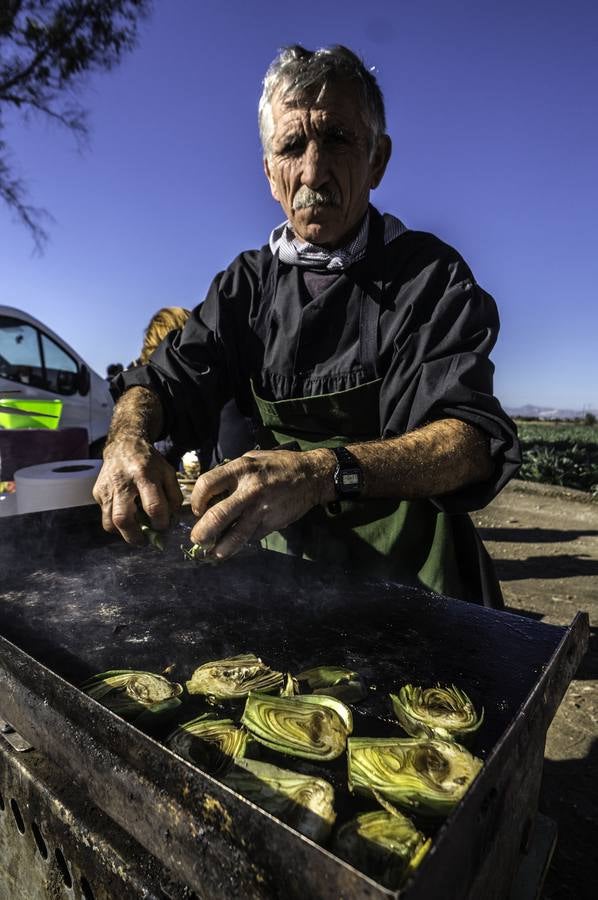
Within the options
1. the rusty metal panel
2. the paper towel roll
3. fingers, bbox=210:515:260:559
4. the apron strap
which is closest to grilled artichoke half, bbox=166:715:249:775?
the rusty metal panel

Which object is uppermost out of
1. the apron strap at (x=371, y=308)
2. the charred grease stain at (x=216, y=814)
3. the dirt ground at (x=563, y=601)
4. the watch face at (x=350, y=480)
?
the apron strap at (x=371, y=308)

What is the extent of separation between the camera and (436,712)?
122 centimetres

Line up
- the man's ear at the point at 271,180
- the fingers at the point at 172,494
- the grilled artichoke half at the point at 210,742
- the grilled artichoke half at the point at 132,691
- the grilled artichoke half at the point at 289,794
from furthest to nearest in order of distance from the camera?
the man's ear at the point at 271,180 < the fingers at the point at 172,494 < the grilled artichoke half at the point at 132,691 < the grilled artichoke half at the point at 210,742 < the grilled artichoke half at the point at 289,794

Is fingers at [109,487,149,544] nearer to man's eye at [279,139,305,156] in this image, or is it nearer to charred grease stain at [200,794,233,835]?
charred grease stain at [200,794,233,835]

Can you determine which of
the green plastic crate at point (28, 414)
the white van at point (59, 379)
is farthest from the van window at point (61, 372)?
the green plastic crate at point (28, 414)

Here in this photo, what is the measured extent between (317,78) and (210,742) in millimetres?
2523

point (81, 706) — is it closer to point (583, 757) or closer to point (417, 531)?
point (417, 531)

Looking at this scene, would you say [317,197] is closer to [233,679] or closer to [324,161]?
[324,161]

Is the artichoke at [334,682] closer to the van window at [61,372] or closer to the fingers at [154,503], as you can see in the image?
the fingers at [154,503]

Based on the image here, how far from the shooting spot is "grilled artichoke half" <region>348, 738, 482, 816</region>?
0.98 m

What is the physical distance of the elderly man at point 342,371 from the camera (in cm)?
202

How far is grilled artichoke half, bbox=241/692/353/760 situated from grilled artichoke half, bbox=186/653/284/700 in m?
0.06

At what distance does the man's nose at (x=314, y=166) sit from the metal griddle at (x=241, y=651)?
1.64m

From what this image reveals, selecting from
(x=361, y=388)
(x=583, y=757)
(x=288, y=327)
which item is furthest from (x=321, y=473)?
(x=583, y=757)
